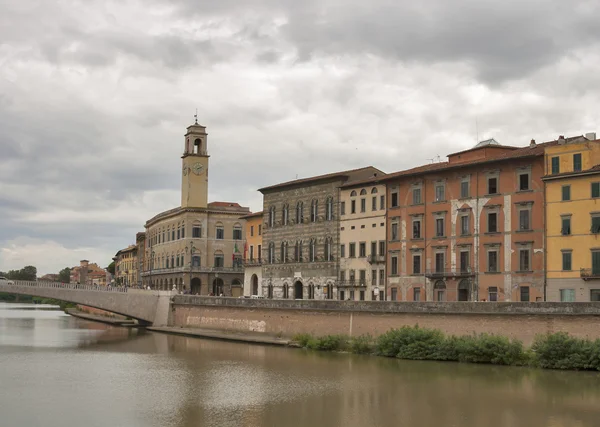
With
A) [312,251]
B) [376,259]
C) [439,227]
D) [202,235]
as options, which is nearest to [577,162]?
[439,227]

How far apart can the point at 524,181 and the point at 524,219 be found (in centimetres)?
213

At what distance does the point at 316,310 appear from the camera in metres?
48.7

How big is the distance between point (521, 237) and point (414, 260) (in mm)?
8371

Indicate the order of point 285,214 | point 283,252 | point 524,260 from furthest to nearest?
point 283,252 → point 285,214 → point 524,260

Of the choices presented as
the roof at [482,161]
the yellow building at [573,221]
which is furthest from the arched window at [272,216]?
the yellow building at [573,221]

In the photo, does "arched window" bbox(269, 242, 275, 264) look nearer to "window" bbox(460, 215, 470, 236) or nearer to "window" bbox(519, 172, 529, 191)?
"window" bbox(460, 215, 470, 236)

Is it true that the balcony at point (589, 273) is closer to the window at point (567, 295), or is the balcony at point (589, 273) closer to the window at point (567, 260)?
the window at point (567, 260)

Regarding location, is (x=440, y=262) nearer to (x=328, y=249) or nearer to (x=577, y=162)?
(x=577, y=162)

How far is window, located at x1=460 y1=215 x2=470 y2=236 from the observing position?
160 feet

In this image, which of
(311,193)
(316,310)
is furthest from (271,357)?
(311,193)

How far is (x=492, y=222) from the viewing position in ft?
156

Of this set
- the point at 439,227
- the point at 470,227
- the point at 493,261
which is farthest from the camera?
the point at 439,227

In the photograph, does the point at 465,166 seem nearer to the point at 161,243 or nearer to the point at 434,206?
the point at 434,206

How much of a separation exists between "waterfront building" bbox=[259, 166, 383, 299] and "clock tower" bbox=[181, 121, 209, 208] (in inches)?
743
